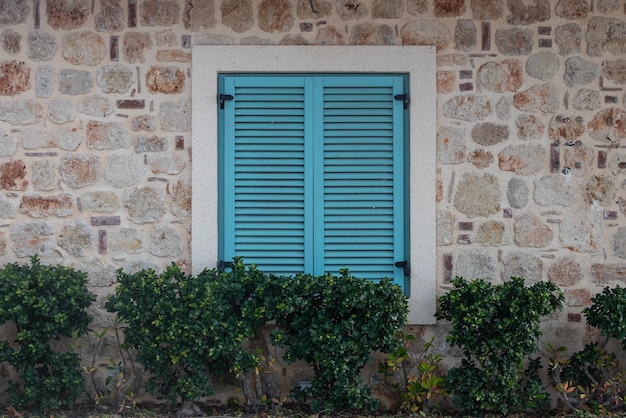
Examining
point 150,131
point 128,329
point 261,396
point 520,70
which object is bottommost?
point 261,396

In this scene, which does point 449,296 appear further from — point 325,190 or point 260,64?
point 260,64

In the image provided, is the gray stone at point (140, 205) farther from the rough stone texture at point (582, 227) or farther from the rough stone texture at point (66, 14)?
the rough stone texture at point (582, 227)

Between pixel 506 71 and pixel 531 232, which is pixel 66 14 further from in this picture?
pixel 531 232

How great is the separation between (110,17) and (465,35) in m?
2.38

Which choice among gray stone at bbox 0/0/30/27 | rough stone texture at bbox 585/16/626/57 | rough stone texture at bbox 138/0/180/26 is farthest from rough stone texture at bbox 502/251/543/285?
gray stone at bbox 0/0/30/27

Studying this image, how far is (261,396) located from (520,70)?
2.75 m

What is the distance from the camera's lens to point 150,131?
204 inches

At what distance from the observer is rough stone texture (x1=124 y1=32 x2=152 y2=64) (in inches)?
204

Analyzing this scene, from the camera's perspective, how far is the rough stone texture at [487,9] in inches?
205

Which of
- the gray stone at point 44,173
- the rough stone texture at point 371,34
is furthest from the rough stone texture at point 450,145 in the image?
the gray stone at point 44,173

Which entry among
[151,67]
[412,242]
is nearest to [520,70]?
[412,242]

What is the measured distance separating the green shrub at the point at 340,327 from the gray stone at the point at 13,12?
8.27 feet

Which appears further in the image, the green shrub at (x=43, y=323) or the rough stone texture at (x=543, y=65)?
the rough stone texture at (x=543, y=65)

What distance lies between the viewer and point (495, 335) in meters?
4.82
